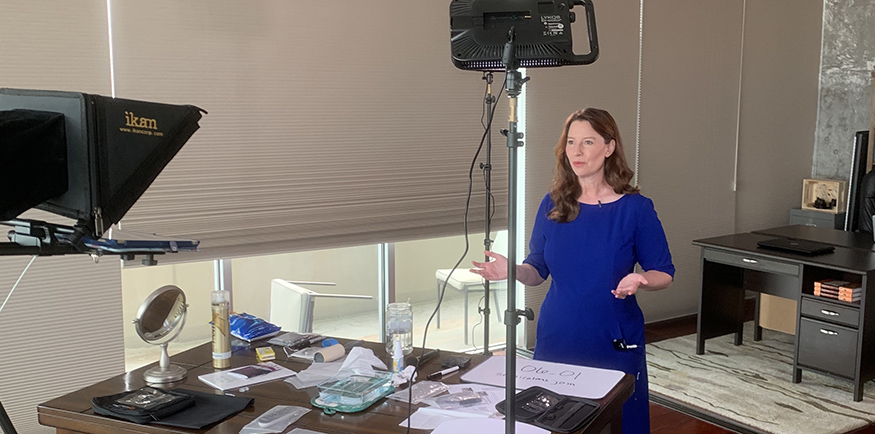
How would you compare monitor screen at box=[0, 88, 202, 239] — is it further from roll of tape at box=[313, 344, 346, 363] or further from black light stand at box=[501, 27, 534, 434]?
roll of tape at box=[313, 344, 346, 363]

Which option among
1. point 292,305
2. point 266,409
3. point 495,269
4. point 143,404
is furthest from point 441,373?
point 292,305

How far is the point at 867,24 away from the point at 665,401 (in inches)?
148

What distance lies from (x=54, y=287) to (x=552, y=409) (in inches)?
94.9

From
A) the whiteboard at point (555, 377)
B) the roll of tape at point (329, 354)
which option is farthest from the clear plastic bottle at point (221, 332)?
the whiteboard at point (555, 377)

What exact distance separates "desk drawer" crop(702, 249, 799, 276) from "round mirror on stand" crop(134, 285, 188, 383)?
11.0ft

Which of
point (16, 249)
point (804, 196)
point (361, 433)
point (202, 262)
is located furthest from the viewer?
point (804, 196)

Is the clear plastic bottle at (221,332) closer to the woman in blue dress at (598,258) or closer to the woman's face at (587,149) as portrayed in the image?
the woman in blue dress at (598,258)

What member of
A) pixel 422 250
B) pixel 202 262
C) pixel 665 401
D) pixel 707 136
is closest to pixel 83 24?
pixel 202 262

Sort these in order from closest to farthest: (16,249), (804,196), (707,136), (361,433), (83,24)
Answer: (16,249)
(361,433)
(83,24)
(707,136)
(804,196)

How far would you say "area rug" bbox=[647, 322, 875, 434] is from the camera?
12.2ft

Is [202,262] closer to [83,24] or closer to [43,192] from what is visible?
[83,24]

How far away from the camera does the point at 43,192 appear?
127cm

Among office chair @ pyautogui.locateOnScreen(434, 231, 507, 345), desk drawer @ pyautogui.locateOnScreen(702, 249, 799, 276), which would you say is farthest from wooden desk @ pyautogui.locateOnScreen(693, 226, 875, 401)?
office chair @ pyautogui.locateOnScreen(434, 231, 507, 345)

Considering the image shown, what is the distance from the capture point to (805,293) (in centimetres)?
416
